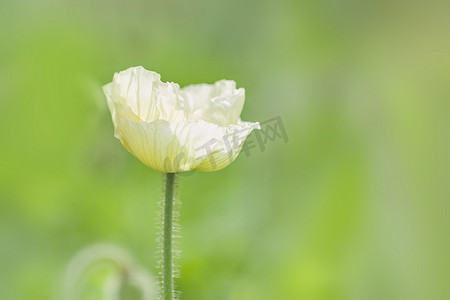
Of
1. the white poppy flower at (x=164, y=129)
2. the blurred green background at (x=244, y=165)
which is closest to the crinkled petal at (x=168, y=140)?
the white poppy flower at (x=164, y=129)

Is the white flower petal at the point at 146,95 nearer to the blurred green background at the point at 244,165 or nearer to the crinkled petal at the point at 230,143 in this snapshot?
the crinkled petal at the point at 230,143

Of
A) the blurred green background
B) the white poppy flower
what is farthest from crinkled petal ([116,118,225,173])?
the blurred green background

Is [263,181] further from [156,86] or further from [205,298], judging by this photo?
[156,86]

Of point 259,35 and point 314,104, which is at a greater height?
point 259,35

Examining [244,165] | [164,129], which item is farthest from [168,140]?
[244,165]

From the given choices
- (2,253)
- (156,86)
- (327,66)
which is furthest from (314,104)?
(156,86)

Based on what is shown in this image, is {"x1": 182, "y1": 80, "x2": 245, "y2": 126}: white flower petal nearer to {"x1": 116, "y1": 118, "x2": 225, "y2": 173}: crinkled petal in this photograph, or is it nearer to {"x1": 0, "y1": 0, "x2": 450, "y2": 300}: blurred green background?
{"x1": 116, "y1": 118, "x2": 225, "y2": 173}: crinkled petal
